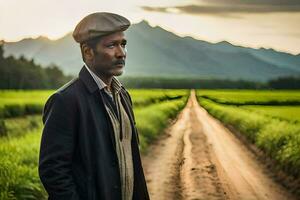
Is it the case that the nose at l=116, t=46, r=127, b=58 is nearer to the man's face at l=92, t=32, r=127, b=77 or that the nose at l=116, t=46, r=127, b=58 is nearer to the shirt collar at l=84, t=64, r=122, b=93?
the man's face at l=92, t=32, r=127, b=77

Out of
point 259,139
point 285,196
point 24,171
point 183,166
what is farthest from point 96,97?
point 259,139

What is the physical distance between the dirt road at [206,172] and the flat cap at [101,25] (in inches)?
209

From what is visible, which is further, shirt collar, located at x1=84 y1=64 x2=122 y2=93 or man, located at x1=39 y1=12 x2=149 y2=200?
shirt collar, located at x1=84 y1=64 x2=122 y2=93

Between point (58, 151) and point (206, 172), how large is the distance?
25.1 feet

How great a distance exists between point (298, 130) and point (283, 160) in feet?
5.42

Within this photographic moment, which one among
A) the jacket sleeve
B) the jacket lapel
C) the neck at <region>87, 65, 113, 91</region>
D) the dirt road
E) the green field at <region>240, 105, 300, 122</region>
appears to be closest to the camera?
the jacket sleeve

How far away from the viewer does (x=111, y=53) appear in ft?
8.61

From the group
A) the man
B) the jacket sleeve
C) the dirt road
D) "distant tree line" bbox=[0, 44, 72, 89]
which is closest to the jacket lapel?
the man

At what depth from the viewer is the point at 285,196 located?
8102 mm

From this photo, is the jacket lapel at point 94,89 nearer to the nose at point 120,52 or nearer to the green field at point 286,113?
the nose at point 120,52

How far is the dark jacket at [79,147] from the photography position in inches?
95.7

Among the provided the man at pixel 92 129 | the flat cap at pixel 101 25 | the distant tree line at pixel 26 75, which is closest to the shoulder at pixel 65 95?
the man at pixel 92 129

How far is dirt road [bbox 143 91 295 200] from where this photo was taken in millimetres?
7969

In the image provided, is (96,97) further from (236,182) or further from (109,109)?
(236,182)
